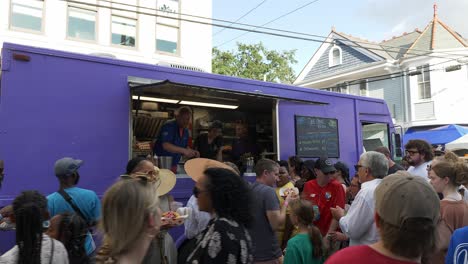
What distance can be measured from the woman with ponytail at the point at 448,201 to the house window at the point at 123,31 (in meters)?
16.5

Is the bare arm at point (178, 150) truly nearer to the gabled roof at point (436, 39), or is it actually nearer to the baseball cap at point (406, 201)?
the baseball cap at point (406, 201)

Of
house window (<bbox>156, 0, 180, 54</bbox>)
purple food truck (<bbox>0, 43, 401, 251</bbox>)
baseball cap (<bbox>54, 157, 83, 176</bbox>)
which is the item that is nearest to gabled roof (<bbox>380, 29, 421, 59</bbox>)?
house window (<bbox>156, 0, 180, 54</bbox>)

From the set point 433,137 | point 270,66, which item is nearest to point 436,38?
point 433,137

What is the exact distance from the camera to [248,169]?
6867 millimetres

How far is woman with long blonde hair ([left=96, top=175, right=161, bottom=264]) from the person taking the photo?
178 centimetres

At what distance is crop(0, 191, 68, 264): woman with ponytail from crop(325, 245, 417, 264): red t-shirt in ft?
5.67

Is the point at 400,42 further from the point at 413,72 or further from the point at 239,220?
the point at 239,220

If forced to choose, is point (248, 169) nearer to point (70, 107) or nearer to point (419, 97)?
point (70, 107)

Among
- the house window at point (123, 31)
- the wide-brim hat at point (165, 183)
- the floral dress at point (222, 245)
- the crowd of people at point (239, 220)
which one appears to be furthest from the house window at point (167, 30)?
the floral dress at point (222, 245)

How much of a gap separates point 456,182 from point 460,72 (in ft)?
70.3

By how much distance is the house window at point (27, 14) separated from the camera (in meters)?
15.4

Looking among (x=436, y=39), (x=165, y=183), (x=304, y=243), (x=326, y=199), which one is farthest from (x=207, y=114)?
(x=436, y=39)

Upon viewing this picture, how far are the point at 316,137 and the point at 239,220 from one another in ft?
17.7

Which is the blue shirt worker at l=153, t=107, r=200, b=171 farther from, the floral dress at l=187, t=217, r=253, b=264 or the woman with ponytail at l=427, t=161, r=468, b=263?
the floral dress at l=187, t=217, r=253, b=264
